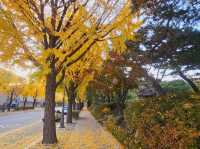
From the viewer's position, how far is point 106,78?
85.9 feet

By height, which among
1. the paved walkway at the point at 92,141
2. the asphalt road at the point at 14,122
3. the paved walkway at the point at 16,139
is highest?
the asphalt road at the point at 14,122

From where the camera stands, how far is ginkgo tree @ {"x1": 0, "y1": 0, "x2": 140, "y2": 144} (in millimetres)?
11961

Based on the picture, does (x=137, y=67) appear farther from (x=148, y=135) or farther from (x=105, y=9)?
(x=148, y=135)

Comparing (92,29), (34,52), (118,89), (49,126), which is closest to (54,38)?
(34,52)

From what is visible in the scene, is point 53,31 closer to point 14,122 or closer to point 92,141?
point 92,141

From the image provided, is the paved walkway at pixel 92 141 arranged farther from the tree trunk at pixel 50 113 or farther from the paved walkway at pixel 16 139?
the paved walkway at pixel 16 139

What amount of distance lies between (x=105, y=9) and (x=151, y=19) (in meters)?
2.30

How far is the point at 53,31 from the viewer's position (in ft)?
41.8

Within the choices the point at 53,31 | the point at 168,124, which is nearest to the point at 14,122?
the point at 53,31

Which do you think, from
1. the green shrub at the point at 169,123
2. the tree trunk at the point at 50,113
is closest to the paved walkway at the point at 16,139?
the tree trunk at the point at 50,113

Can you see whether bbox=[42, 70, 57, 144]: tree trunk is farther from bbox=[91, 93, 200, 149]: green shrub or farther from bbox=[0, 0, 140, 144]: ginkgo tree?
bbox=[91, 93, 200, 149]: green shrub

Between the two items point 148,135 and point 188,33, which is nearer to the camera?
point 148,135

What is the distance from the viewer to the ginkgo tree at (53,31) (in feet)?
39.2

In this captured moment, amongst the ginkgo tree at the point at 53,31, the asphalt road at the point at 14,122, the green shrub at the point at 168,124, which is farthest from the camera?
the asphalt road at the point at 14,122
